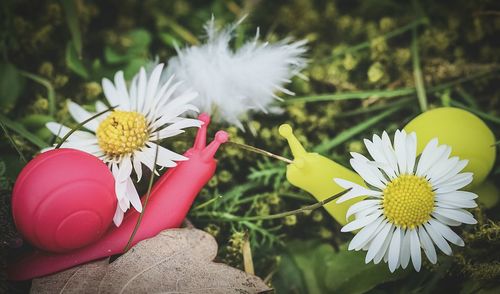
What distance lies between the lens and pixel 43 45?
38.3 inches

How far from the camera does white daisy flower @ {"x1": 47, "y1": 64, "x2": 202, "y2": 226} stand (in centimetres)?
69

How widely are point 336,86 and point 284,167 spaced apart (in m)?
0.23

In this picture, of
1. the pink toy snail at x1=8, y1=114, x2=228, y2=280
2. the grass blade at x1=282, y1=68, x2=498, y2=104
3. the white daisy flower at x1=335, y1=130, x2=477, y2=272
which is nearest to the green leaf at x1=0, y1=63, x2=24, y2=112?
the pink toy snail at x1=8, y1=114, x2=228, y2=280

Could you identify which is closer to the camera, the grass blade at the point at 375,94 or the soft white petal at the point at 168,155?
the soft white petal at the point at 168,155

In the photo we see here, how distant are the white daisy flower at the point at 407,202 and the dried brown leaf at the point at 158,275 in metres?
0.17

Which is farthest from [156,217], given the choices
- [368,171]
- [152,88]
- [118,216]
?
[368,171]

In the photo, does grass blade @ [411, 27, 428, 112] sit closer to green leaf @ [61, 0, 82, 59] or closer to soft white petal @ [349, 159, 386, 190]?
soft white petal @ [349, 159, 386, 190]

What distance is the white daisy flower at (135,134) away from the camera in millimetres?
689

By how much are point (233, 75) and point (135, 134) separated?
0.20 meters

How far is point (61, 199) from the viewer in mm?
612

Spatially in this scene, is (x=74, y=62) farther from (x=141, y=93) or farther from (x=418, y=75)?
(x=418, y=75)

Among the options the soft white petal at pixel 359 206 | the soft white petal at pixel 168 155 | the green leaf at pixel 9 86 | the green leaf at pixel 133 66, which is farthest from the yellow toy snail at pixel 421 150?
the green leaf at pixel 9 86

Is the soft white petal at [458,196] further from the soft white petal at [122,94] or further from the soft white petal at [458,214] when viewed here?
the soft white petal at [122,94]

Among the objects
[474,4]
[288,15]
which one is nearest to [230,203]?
[288,15]
